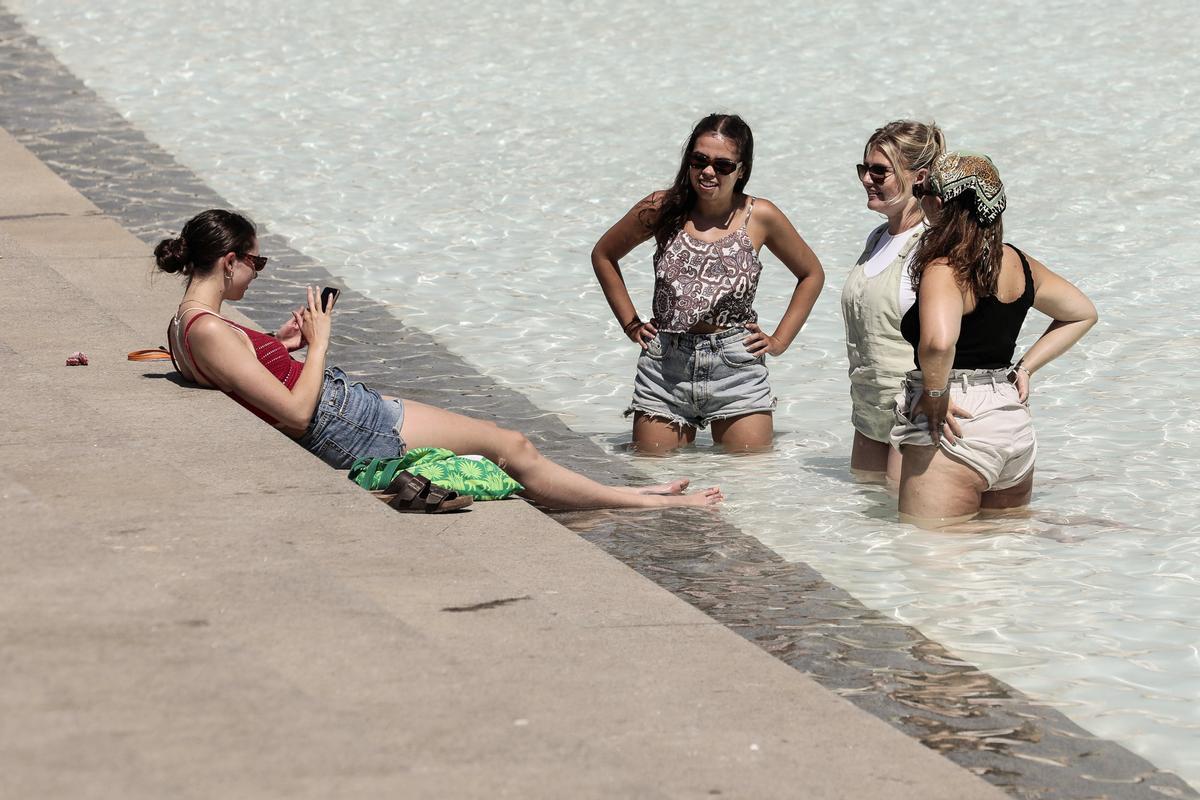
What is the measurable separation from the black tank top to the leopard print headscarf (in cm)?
27

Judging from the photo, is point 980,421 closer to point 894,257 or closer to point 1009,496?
point 1009,496

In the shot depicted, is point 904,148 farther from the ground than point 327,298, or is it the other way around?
point 904,148

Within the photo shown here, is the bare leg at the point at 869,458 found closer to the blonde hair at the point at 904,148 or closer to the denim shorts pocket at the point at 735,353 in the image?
the denim shorts pocket at the point at 735,353

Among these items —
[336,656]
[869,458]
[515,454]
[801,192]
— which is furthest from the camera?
[801,192]

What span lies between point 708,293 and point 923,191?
1.39 metres

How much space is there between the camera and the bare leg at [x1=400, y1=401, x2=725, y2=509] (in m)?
6.00

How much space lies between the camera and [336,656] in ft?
12.5

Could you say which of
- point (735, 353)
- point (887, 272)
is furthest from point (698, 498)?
point (887, 272)

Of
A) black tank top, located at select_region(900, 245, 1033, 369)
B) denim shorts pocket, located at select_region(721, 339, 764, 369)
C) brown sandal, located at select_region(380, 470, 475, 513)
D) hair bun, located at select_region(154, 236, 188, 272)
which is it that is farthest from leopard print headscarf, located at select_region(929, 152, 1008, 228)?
hair bun, located at select_region(154, 236, 188, 272)

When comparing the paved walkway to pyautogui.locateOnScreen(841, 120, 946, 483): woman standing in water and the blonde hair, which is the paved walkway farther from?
the blonde hair

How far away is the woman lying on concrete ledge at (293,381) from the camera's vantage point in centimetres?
573

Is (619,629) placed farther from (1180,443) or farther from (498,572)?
(1180,443)

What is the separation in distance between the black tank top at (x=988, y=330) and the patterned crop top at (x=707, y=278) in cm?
116

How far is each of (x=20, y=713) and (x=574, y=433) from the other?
4408 millimetres
